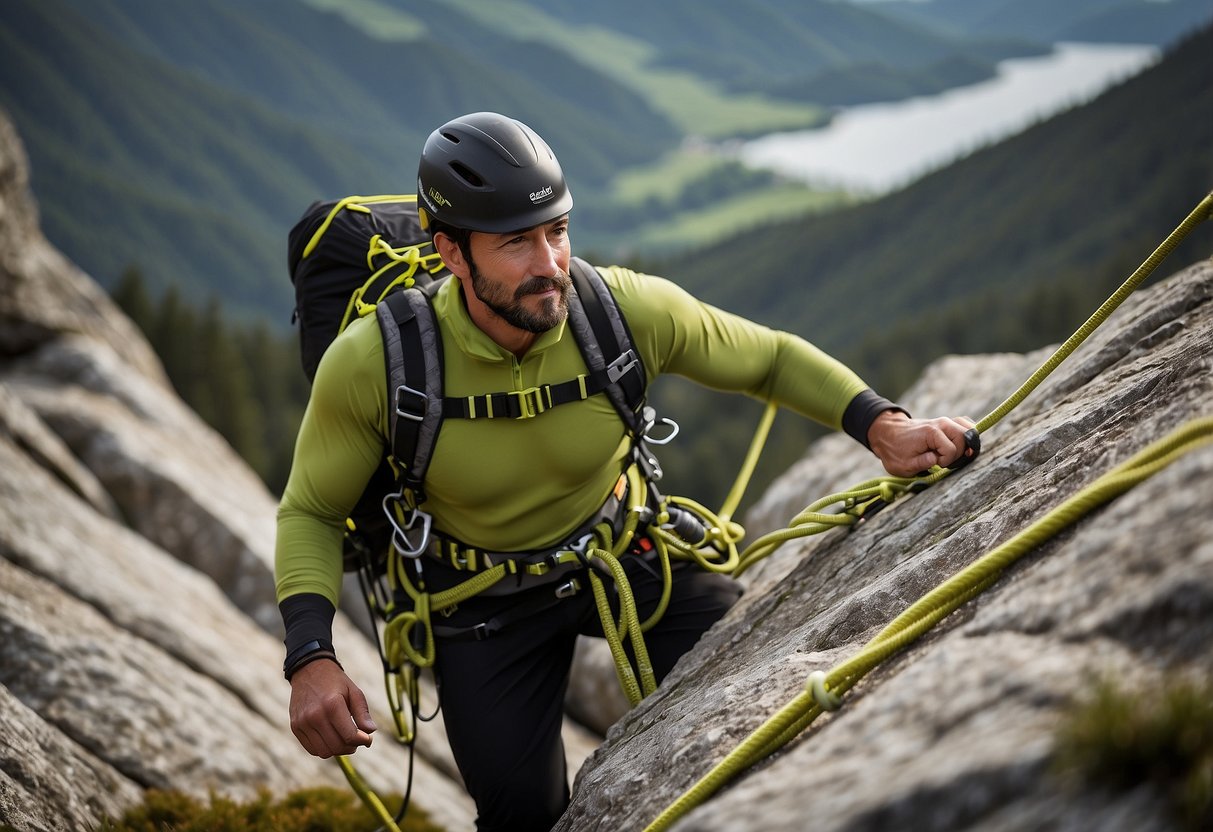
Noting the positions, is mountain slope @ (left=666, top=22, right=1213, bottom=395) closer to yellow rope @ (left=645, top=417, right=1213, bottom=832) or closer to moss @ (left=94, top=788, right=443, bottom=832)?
moss @ (left=94, top=788, right=443, bottom=832)

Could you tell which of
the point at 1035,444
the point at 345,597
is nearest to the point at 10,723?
the point at 1035,444

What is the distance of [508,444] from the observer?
5.14m

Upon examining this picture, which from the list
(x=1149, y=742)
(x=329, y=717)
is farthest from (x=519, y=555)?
(x=1149, y=742)

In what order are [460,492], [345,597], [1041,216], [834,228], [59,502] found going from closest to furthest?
1. [460,492]
2. [59,502]
3. [345,597]
4. [1041,216]
5. [834,228]

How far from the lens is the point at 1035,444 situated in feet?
14.3

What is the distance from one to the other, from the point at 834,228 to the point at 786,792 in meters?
192

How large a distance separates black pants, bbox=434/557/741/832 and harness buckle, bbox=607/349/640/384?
3.94ft

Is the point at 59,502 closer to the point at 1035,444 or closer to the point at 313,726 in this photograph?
the point at 313,726

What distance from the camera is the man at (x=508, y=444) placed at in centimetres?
498

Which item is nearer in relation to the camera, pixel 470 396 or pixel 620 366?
pixel 470 396

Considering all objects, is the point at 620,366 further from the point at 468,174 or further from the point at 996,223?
the point at 996,223

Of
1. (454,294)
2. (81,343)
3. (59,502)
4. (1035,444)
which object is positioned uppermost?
(81,343)

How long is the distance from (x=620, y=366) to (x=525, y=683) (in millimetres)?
1889

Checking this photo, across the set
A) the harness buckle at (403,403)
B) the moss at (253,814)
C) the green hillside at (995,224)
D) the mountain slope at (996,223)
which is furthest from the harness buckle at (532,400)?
the mountain slope at (996,223)
